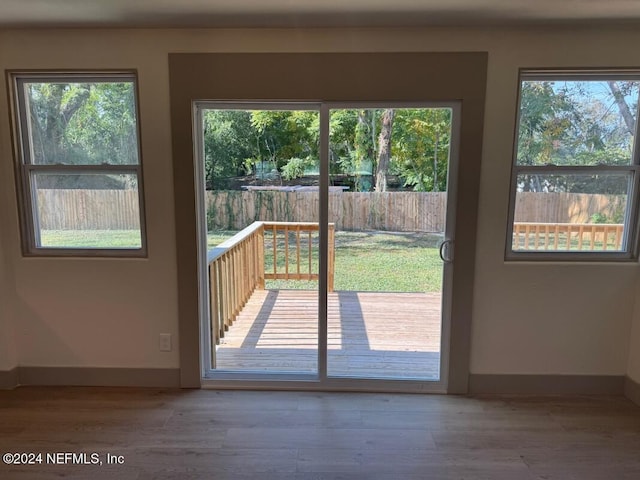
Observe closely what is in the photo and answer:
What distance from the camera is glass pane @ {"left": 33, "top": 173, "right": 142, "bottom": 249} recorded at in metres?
2.64

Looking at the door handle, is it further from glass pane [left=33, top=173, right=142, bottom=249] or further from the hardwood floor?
glass pane [left=33, top=173, right=142, bottom=249]

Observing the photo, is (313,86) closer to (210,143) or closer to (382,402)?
(210,143)

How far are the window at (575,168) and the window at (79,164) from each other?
247cm

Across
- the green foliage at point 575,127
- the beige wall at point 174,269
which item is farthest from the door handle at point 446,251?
the green foliage at point 575,127

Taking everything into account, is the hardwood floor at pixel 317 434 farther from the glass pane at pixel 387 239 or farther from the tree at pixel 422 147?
the tree at pixel 422 147

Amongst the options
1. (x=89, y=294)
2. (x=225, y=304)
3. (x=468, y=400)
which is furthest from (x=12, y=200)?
(x=468, y=400)

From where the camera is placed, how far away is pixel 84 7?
2.09m

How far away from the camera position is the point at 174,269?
105 inches

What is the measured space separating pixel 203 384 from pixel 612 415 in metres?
2.60

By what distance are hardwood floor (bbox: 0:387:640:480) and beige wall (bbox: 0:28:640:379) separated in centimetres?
27

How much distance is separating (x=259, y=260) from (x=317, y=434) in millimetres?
1146

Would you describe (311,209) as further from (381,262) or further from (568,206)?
(568,206)

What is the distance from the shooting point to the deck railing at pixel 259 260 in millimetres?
2682

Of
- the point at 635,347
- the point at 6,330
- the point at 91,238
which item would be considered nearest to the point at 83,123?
the point at 91,238
